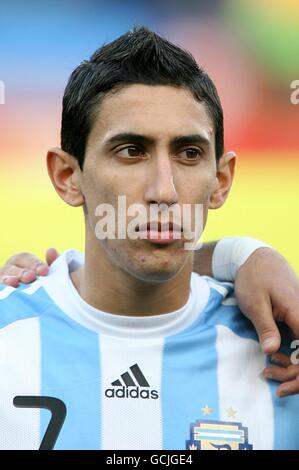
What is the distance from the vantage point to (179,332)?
78.0 inches

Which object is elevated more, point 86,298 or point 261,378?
point 86,298

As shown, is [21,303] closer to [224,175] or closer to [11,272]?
[11,272]

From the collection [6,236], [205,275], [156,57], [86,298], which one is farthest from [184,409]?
[6,236]

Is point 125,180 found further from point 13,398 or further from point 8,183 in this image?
point 8,183

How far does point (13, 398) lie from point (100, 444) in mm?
245

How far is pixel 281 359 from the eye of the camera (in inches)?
74.9

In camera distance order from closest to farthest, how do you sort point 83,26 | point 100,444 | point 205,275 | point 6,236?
point 100,444
point 205,275
point 6,236
point 83,26

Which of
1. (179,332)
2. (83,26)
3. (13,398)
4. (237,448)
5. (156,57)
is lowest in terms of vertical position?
(237,448)

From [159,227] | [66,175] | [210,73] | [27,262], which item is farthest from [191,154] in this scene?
[210,73]

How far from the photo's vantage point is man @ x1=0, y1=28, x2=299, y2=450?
1.79 m

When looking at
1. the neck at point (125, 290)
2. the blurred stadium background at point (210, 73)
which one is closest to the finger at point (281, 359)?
the neck at point (125, 290)

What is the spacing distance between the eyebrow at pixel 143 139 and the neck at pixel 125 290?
30 centimetres

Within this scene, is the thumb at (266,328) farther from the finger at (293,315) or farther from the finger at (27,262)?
the finger at (27,262)

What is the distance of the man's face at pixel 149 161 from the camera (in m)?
1.78
